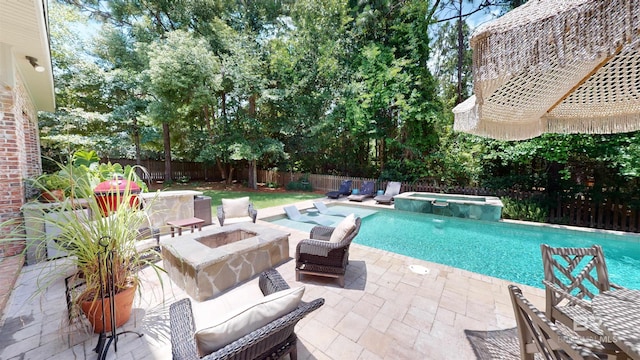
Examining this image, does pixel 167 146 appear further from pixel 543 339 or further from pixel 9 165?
pixel 543 339

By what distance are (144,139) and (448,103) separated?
16444mm

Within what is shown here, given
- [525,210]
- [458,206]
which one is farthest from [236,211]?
[525,210]

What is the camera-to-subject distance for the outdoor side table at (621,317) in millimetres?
1037

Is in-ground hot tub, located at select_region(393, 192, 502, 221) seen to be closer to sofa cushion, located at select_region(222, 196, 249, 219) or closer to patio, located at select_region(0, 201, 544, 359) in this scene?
patio, located at select_region(0, 201, 544, 359)

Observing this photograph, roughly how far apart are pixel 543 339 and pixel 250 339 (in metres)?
1.51

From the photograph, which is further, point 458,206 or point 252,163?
point 252,163

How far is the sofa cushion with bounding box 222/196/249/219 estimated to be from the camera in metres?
5.22

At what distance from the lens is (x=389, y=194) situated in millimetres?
10273

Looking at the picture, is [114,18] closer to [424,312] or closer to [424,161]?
[424,161]

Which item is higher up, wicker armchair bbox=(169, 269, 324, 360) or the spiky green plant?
the spiky green plant

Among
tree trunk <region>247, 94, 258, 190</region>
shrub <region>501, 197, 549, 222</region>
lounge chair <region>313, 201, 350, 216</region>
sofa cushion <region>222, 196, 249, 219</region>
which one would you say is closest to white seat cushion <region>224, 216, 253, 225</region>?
sofa cushion <region>222, 196, 249, 219</region>

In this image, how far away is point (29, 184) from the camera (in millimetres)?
4156

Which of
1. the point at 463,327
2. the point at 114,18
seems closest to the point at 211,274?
the point at 463,327

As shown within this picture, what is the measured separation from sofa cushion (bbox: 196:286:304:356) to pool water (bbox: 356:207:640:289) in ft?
14.0
